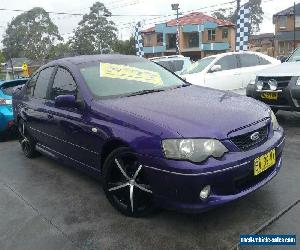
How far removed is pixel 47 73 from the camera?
5.14 meters

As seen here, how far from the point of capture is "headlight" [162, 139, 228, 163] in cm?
303

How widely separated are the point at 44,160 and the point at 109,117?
2.56 m

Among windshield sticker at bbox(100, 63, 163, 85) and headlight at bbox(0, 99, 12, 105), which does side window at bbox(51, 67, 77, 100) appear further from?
headlight at bbox(0, 99, 12, 105)

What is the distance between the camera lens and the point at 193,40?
1978 inches

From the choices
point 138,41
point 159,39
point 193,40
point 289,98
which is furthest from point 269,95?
point 159,39

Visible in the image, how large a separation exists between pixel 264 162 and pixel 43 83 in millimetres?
3156

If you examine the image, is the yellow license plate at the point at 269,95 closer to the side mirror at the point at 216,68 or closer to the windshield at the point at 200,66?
the side mirror at the point at 216,68

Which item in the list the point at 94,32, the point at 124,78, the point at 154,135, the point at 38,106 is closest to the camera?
the point at 154,135

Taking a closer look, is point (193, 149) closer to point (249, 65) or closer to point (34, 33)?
point (249, 65)

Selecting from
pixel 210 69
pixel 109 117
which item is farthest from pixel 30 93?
pixel 210 69

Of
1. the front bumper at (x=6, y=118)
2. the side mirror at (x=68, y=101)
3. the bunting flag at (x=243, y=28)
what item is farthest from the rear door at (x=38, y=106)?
the bunting flag at (x=243, y=28)

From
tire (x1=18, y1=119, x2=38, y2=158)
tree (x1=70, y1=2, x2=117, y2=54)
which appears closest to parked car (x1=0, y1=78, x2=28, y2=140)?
tire (x1=18, y1=119, x2=38, y2=158)

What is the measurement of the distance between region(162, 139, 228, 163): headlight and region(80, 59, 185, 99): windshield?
3.89 feet

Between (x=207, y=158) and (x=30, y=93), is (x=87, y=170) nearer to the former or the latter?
(x=207, y=158)
